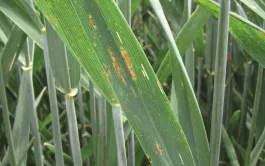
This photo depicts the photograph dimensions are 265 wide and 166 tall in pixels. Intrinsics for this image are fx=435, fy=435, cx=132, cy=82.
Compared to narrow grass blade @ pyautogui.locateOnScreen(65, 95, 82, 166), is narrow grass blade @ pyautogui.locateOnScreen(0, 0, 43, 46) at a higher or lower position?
higher

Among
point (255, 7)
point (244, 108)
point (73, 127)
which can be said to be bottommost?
point (244, 108)

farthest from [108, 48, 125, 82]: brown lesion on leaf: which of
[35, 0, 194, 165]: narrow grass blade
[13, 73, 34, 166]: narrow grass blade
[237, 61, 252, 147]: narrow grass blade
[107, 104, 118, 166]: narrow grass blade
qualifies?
[237, 61, 252, 147]: narrow grass blade

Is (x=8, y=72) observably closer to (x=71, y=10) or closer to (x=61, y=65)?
(x=61, y=65)

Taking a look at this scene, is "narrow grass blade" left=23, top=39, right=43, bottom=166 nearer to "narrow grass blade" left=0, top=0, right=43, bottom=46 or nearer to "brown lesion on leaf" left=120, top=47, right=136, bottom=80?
"narrow grass blade" left=0, top=0, right=43, bottom=46

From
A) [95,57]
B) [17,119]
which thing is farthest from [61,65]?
[17,119]

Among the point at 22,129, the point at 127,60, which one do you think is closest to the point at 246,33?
the point at 127,60

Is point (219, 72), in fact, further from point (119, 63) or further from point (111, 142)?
point (111, 142)
